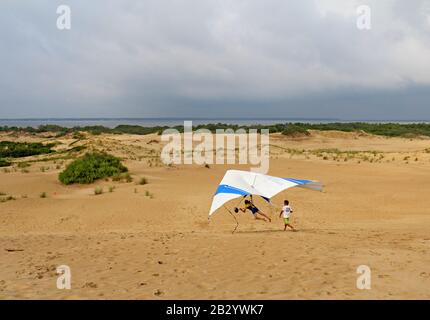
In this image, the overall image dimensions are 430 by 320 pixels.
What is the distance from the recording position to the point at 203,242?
11.6 metres

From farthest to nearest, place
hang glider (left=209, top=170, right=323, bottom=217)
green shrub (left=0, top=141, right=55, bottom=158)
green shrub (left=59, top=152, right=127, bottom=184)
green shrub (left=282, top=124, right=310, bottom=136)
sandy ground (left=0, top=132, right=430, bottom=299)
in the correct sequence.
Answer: green shrub (left=282, top=124, right=310, bottom=136), green shrub (left=0, top=141, right=55, bottom=158), green shrub (left=59, top=152, right=127, bottom=184), hang glider (left=209, top=170, right=323, bottom=217), sandy ground (left=0, top=132, right=430, bottom=299)

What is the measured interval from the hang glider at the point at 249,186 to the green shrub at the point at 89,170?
13.4 meters

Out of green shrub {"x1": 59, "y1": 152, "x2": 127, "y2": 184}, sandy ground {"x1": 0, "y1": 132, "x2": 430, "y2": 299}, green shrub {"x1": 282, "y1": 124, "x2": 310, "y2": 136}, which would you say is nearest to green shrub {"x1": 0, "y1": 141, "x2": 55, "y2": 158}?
sandy ground {"x1": 0, "y1": 132, "x2": 430, "y2": 299}

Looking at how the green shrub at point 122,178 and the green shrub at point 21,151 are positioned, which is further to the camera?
the green shrub at point 21,151

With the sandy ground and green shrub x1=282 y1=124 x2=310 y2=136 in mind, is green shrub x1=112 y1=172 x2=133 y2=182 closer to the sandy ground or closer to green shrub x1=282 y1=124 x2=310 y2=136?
the sandy ground

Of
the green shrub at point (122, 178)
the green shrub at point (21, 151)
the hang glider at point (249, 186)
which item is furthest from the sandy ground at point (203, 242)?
the green shrub at point (21, 151)

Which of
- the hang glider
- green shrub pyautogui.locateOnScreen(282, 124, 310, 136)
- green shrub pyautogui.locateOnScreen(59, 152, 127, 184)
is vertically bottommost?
green shrub pyautogui.locateOnScreen(59, 152, 127, 184)

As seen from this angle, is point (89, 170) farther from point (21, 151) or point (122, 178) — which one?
point (21, 151)

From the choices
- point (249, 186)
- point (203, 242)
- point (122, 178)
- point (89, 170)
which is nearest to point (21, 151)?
point (89, 170)

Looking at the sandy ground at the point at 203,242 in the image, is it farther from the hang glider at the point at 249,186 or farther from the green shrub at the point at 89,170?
the hang glider at the point at 249,186

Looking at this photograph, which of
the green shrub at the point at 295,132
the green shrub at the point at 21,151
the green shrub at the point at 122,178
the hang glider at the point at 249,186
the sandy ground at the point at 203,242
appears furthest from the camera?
the green shrub at the point at 295,132

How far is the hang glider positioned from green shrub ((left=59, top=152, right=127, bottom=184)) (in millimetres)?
13385

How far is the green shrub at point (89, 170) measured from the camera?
2436 cm

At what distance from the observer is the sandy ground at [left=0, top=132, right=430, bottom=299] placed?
7.67 m
